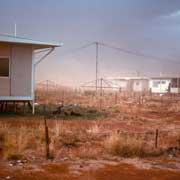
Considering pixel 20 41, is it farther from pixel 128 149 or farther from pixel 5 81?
pixel 128 149

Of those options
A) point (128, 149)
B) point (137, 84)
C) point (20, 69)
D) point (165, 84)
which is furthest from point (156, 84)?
point (128, 149)

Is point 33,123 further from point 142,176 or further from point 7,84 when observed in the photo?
point 142,176

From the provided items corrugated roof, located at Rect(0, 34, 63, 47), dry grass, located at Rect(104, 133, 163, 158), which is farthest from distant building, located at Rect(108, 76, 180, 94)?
dry grass, located at Rect(104, 133, 163, 158)

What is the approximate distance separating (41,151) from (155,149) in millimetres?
3221

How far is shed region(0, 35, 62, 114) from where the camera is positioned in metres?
16.9

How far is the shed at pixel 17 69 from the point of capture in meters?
16.9

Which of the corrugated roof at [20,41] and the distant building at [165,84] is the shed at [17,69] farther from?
the distant building at [165,84]

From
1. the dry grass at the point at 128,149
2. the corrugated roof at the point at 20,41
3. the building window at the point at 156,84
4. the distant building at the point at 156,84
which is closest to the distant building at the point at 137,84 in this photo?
the distant building at the point at 156,84

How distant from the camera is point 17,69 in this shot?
1709 cm

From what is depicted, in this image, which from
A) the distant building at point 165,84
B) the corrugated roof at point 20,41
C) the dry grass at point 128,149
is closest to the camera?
the dry grass at point 128,149

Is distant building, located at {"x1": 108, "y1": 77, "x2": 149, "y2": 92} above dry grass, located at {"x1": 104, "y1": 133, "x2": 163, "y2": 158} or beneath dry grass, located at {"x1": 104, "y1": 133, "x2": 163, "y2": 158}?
above

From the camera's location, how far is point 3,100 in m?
17.0

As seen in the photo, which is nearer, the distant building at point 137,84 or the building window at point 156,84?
the building window at point 156,84

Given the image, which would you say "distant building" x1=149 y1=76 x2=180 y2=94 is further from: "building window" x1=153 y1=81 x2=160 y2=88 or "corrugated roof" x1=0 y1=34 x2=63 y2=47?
"corrugated roof" x1=0 y1=34 x2=63 y2=47
